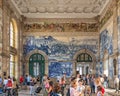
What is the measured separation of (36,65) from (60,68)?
2532mm

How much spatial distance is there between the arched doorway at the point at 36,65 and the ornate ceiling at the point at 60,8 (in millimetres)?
4283

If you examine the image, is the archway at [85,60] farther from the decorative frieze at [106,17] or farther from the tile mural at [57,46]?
the decorative frieze at [106,17]

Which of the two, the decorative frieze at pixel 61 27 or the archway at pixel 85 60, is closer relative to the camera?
the archway at pixel 85 60

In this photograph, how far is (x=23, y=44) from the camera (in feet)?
102

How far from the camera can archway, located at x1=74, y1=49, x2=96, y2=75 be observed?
102ft

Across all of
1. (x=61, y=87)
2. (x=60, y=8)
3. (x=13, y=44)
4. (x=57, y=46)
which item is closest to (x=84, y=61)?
(x=57, y=46)

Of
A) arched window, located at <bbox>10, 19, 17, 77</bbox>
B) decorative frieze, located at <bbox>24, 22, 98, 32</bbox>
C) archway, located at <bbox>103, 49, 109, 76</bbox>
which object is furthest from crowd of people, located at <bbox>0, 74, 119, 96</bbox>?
decorative frieze, located at <bbox>24, 22, 98, 32</bbox>

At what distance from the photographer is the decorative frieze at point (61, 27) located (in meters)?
31.5

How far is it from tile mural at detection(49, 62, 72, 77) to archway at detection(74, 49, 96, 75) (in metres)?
0.84

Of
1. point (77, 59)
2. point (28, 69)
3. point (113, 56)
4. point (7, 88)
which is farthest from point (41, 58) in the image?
point (7, 88)

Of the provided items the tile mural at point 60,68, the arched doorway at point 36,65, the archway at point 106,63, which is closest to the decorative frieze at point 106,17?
the archway at point 106,63

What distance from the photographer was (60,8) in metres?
28.9

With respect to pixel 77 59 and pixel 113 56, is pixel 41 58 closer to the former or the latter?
pixel 77 59

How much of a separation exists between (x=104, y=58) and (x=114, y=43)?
514 cm
